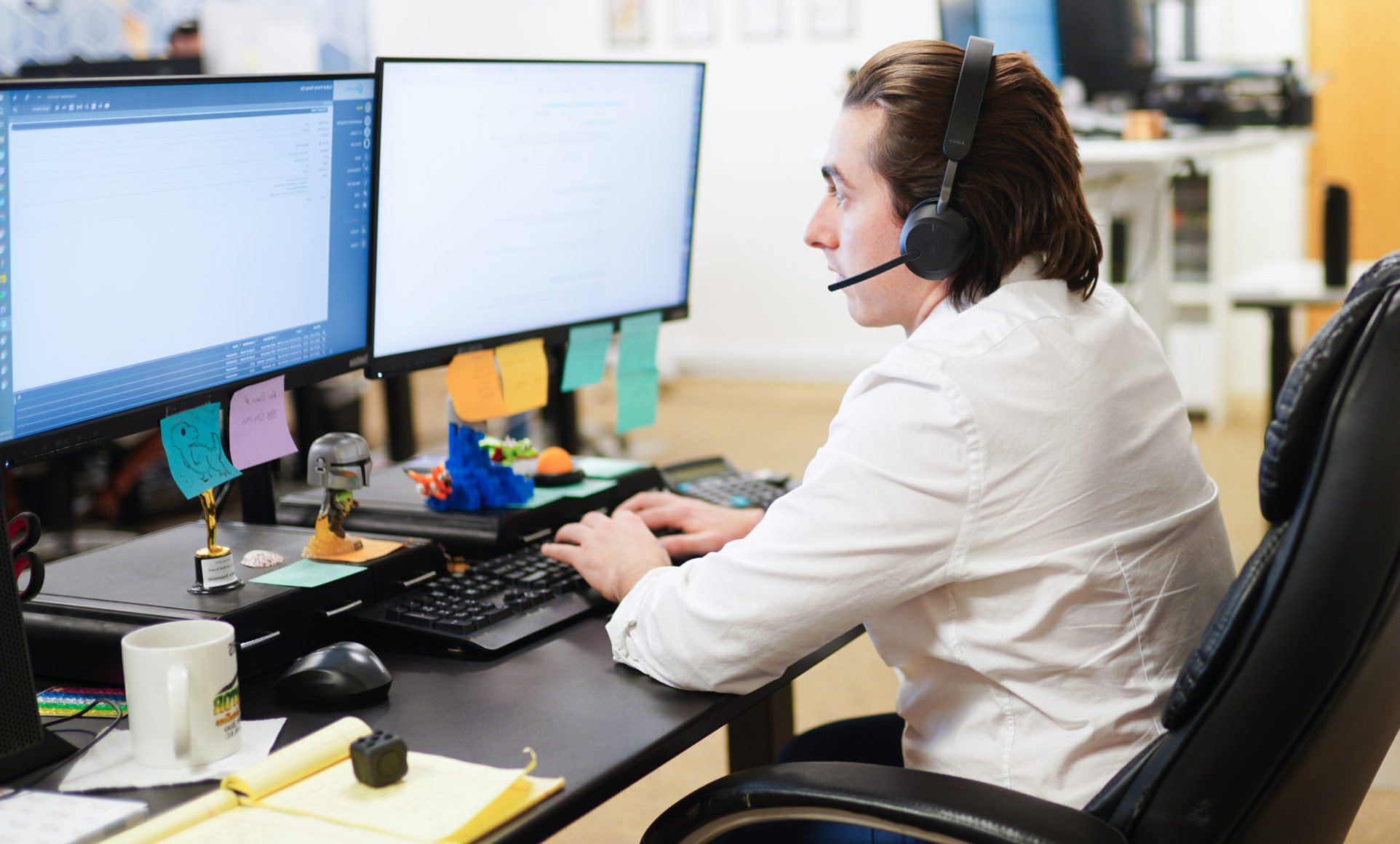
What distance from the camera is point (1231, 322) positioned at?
4.86 m

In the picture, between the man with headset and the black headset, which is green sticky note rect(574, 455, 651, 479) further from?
the black headset

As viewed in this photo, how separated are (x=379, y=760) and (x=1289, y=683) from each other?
1.88 feet

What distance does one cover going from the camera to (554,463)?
1.46 meters

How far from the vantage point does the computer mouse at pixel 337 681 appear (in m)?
0.94

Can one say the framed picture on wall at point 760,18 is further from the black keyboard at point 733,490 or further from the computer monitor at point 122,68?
the black keyboard at point 733,490

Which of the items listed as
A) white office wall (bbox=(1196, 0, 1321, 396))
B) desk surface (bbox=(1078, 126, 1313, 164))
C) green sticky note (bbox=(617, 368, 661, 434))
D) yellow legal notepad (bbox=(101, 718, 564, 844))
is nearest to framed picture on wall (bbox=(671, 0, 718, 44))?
white office wall (bbox=(1196, 0, 1321, 396))

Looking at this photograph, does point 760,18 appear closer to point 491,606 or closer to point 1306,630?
point 491,606

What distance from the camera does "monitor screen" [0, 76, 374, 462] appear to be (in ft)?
3.05

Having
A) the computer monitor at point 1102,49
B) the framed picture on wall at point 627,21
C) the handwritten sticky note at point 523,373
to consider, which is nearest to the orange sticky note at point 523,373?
the handwritten sticky note at point 523,373

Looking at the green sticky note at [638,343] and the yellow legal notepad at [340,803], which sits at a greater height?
the green sticky note at [638,343]

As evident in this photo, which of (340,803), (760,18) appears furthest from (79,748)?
(760,18)

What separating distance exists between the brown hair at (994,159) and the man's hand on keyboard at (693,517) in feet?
1.28

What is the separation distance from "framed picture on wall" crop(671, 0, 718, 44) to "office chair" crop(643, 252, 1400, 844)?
16.3 ft

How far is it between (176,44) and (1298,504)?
11.8ft
